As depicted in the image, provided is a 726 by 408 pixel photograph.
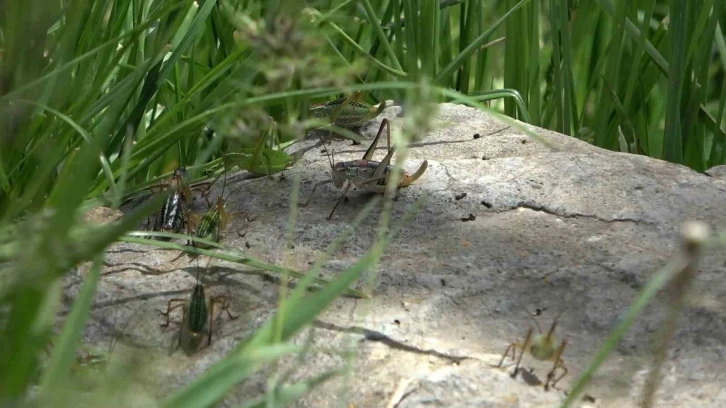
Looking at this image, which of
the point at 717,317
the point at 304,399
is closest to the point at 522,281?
the point at 717,317

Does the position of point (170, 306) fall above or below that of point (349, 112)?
below

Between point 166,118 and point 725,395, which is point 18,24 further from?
point 725,395

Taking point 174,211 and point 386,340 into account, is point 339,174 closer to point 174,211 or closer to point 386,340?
point 174,211

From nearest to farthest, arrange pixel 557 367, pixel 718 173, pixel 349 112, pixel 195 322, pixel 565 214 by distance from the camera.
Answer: pixel 557 367
pixel 195 322
pixel 565 214
pixel 718 173
pixel 349 112

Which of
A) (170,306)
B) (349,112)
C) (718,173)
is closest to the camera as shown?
(170,306)

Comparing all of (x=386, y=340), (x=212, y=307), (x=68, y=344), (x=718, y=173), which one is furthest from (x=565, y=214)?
(x=68, y=344)

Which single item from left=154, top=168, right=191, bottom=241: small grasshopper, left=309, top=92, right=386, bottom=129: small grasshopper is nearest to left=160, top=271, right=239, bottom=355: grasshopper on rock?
left=154, top=168, right=191, bottom=241: small grasshopper

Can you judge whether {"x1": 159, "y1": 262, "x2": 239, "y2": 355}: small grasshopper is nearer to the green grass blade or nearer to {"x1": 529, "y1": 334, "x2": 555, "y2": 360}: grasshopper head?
the green grass blade
